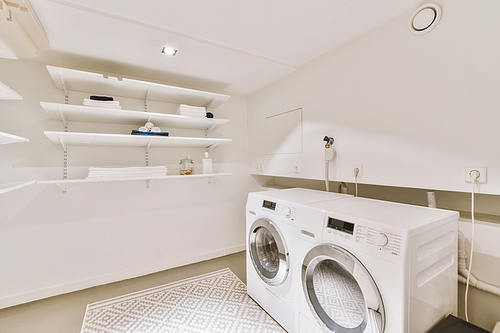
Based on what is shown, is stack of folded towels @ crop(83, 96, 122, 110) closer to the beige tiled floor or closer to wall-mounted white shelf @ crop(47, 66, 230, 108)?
wall-mounted white shelf @ crop(47, 66, 230, 108)

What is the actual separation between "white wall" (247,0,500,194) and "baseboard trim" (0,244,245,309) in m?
1.63

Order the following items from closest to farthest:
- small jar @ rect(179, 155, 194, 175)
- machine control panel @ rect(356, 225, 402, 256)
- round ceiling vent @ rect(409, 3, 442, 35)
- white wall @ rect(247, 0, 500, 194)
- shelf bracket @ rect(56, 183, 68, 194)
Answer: machine control panel @ rect(356, 225, 402, 256) → white wall @ rect(247, 0, 500, 194) → round ceiling vent @ rect(409, 3, 442, 35) → shelf bracket @ rect(56, 183, 68, 194) → small jar @ rect(179, 155, 194, 175)

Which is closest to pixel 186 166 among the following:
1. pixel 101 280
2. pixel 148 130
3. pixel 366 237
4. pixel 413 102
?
pixel 148 130

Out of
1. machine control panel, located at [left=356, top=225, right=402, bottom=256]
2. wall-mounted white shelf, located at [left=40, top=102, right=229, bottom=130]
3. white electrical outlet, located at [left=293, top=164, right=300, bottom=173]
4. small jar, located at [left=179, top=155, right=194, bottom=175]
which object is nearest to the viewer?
machine control panel, located at [left=356, top=225, right=402, bottom=256]

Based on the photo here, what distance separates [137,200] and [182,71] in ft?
4.62

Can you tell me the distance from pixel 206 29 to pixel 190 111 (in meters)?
0.87

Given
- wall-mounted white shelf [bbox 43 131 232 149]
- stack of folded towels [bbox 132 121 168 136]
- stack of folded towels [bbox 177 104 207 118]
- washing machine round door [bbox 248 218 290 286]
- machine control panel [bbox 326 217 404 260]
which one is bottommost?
washing machine round door [bbox 248 218 290 286]

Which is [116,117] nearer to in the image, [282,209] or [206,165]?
[206,165]

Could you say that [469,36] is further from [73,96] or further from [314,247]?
[73,96]

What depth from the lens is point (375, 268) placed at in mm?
997

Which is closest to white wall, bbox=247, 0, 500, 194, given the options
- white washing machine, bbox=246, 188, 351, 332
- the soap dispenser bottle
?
white washing machine, bbox=246, 188, 351, 332

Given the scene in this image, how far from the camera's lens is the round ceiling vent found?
124 cm

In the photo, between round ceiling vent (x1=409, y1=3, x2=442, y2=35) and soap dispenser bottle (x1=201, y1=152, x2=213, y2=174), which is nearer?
round ceiling vent (x1=409, y1=3, x2=442, y2=35)

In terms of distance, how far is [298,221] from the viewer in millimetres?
1418
